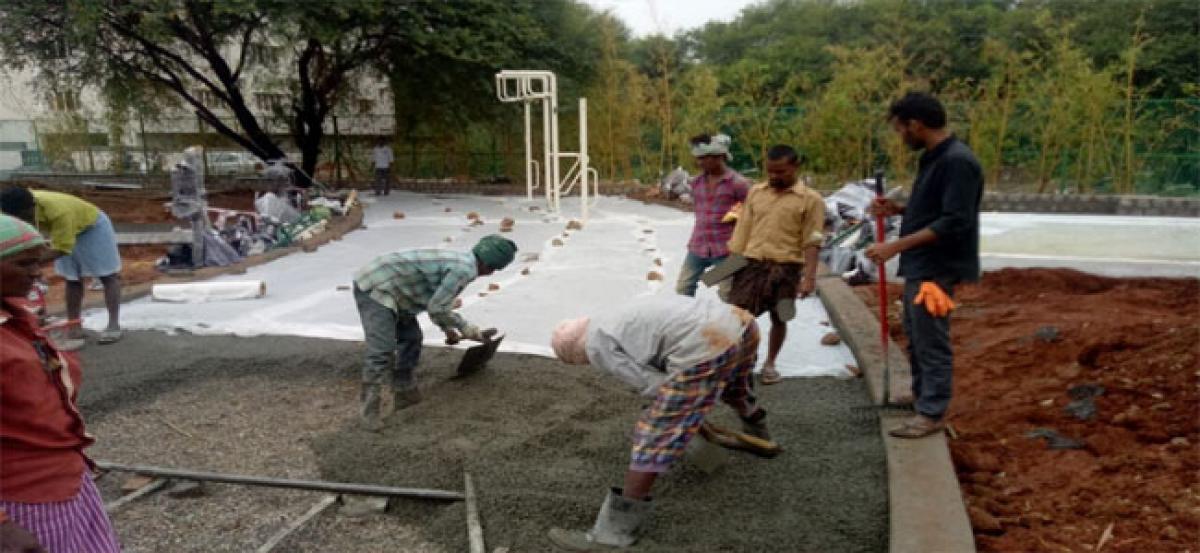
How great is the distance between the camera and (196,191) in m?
7.05

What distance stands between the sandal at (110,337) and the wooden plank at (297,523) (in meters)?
3.00

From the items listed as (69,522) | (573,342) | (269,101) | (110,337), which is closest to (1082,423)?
(573,342)

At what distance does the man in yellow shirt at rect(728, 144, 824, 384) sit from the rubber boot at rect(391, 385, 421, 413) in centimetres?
168

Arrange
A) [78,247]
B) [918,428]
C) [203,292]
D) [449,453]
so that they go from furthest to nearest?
[203,292], [78,247], [449,453], [918,428]

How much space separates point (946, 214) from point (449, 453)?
2.14m

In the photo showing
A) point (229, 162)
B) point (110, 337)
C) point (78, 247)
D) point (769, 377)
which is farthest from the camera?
point (229, 162)

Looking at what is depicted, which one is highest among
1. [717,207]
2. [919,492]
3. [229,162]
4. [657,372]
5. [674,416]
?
[229,162]

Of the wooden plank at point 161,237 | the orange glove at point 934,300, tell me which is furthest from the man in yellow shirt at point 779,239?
the wooden plank at point 161,237

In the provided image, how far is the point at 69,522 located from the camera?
5.88 feet

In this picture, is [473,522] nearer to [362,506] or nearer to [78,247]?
[362,506]

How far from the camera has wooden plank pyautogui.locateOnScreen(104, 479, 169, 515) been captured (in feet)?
9.69

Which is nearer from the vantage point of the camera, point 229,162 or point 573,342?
point 573,342

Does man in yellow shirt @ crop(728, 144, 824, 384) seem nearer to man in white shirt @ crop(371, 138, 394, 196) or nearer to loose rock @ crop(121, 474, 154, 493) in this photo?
loose rock @ crop(121, 474, 154, 493)

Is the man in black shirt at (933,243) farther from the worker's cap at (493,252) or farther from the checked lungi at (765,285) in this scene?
the worker's cap at (493,252)
